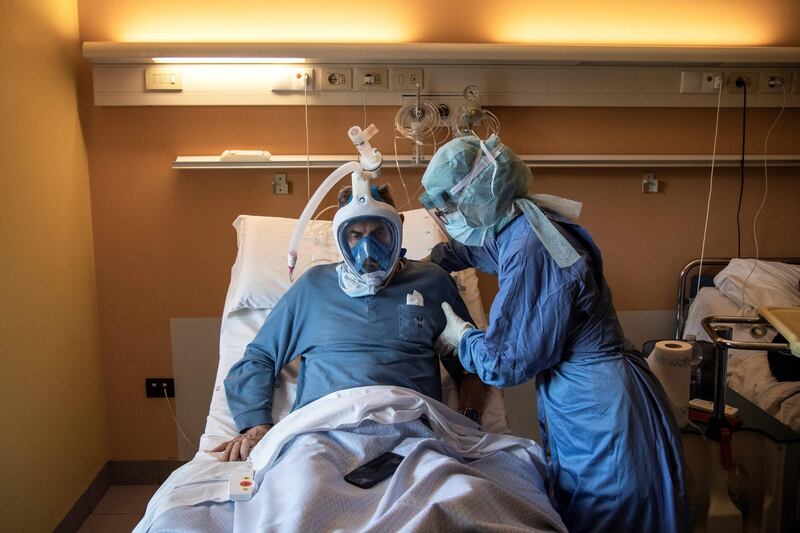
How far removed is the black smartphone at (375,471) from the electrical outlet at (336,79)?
167cm

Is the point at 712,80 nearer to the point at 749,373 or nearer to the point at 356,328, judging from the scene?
the point at 749,373

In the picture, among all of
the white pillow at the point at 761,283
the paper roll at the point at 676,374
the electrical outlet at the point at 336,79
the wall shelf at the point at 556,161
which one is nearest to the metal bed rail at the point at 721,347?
the paper roll at the point at 676,374

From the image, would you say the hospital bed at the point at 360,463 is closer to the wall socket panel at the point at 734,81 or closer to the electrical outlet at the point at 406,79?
the electrical outlet at the point at 406,79

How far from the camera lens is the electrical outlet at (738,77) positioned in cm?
290

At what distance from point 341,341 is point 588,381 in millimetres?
734

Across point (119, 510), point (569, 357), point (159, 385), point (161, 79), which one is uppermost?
point (161, 79)

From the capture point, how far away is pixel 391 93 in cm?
280

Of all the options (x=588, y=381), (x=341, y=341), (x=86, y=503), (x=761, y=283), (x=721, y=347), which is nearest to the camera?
(x=588, y=381)

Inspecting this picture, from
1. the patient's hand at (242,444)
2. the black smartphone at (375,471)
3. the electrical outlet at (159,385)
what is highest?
the black smartphone at (375,471)

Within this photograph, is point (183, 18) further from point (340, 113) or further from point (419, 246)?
point (419, 246)

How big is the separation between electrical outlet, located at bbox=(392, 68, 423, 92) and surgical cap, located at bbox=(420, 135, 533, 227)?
1125 mm

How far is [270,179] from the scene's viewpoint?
2.88 meters

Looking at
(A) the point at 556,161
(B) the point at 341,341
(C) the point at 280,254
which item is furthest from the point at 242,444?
(A) the point at 556,161

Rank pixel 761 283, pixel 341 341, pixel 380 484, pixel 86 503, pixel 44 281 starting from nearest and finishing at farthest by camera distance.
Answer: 1. pixel 380 484
2. pixel 341 341
3. pixel 44 281
4. pixel 86 503
5. pixel 761 283
